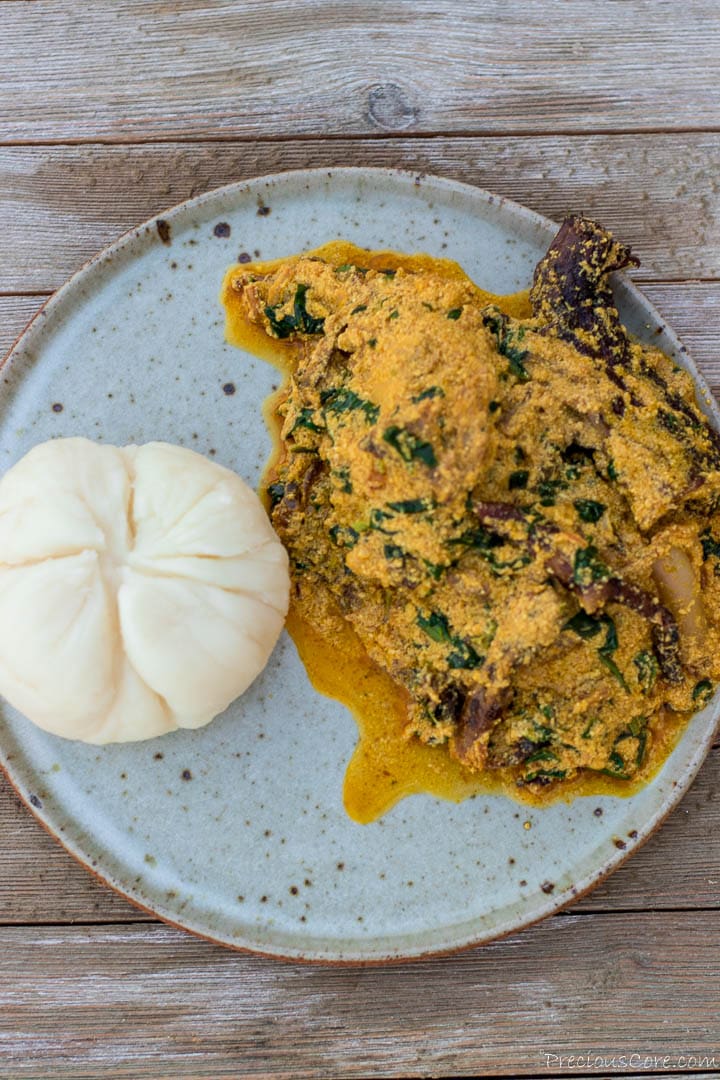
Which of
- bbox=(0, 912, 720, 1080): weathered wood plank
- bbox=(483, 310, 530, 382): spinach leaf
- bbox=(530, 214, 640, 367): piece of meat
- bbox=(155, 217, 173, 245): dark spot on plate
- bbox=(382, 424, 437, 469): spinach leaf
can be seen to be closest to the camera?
bbox=(382, 424, 437, 469): spinach leaf

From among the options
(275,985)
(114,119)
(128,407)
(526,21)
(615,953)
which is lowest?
(275,985)

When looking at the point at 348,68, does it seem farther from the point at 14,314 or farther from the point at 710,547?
the point at 710,547

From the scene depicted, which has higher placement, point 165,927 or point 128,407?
point 128,407

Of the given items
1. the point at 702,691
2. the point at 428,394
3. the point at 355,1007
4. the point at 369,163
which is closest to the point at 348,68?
the point at 369,163

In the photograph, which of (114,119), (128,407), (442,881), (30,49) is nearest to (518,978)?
(442,881)

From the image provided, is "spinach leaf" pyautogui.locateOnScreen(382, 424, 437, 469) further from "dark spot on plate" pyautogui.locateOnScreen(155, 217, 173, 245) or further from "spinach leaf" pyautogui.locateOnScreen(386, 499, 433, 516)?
"dark spot on plate" pyautogui.locateOnScreen(155, 217, 173, 245)

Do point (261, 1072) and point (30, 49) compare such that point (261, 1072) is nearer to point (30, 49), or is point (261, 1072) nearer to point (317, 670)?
point (317, 670)

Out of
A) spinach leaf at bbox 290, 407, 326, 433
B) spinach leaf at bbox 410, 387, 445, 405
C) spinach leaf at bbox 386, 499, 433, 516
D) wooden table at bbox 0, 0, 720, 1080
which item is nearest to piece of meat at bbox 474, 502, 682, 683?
spinach leaf at bbox 386, 499, 433, 516

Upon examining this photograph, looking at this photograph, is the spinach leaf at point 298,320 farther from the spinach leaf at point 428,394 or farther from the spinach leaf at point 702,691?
the spinach leaf at point 702,691
